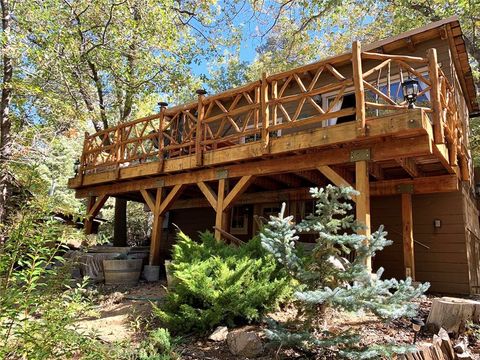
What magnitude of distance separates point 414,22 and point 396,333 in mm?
12790

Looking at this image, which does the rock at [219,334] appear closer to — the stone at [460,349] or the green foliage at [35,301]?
the green foliage at [35,301]

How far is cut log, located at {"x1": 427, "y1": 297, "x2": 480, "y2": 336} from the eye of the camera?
3553 mm

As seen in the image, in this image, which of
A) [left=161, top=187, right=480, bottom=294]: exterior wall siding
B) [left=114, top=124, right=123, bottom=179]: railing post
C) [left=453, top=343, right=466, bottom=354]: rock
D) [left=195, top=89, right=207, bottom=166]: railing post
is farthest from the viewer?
[left=114, top=124, right=123, bottom=179]: railing post

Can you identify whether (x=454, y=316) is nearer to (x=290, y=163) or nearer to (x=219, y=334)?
(x=219, y=334)

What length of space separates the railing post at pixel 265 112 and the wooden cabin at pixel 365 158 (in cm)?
2

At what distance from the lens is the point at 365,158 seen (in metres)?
4.96

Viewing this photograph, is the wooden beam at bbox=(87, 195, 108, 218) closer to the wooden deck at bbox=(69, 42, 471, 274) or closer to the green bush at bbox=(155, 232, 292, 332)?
the wooden deck at bbox=(69, 42, 471, 274)

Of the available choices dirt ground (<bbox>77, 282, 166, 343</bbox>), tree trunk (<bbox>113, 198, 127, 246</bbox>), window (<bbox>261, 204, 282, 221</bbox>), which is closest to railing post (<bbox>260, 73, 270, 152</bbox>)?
dirt ground (<bbox>77, 282, 166, 343</bbox>)

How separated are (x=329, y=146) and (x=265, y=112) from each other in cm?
129

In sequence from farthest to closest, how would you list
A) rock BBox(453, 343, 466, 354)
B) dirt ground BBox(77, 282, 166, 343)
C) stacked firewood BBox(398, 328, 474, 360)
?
dirt ground BBox(77, 282, 166, 343), rock BBox(453, 343, 466, 354), stacked firewood BBox(398, 328, 474, 360)

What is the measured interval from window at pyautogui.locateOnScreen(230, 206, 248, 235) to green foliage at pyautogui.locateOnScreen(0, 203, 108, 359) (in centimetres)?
692

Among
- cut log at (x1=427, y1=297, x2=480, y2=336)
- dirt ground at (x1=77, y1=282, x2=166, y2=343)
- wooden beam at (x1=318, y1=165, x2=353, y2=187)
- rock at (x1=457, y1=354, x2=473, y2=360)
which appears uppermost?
wooden beam at (x1=318, y1=165, x2=353, y2=187)

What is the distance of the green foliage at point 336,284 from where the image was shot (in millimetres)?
2736

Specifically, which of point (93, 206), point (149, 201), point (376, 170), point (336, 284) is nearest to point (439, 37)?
point (376, 170)
